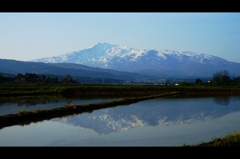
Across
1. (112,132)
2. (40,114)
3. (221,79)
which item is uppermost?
(221,79)

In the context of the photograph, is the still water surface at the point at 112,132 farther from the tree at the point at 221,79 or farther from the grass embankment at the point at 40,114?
the tree at the point at 221,79

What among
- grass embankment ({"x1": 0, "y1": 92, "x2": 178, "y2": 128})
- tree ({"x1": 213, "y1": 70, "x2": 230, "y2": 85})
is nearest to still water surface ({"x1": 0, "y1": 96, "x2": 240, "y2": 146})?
grass embankment ({"x1": 0, "y1": 92, "x2": 178, "y2": 128})

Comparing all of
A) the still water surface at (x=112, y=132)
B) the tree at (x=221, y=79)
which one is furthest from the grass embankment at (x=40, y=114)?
the tree at (x=221, y=79)

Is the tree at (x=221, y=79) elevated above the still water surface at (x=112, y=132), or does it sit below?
above

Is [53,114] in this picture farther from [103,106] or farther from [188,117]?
[188,117]

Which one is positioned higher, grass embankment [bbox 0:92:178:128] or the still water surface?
grass embankment [bbox 0:92:178:128]

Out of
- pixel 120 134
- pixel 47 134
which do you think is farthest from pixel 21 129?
pixel 120 134

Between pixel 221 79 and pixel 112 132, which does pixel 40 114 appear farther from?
pixel 221 79

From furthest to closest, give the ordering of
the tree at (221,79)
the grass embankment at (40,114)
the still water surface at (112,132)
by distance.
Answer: the tree at (221,79)
the grass embankment at (40,114)
the still water surface at (112,132)

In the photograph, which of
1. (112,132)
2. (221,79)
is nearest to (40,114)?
(112,132)

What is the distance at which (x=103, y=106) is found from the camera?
16328 mm

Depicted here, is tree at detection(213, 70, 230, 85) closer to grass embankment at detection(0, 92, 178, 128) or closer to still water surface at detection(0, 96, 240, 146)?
grass embankment at detection(0, 92, 178, 128)

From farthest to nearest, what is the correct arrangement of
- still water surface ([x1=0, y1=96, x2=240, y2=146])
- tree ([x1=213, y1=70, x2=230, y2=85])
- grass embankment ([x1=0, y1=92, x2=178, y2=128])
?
tree ([x1=213, y1=70, x2=230, y2=85]) < grass embankment ([x1=0, y1=92, x2=178, y2=128]) < still water surface ([x1=0, y1=96, x2=240, y2=146])
